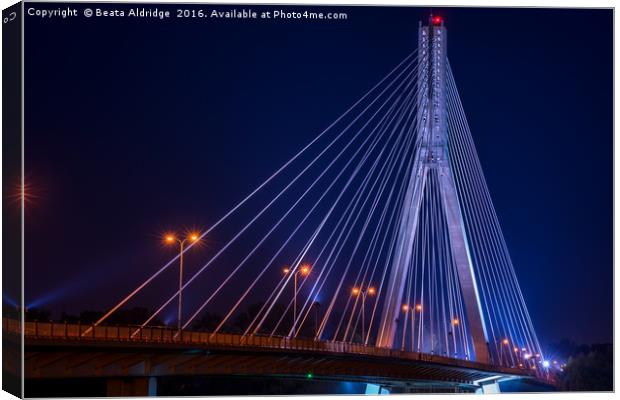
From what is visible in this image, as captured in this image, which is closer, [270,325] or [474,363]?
[474,363]

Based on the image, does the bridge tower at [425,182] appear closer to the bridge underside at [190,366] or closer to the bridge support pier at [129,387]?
the bridge underside at [190,366]

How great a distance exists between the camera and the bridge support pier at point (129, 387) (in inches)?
1043

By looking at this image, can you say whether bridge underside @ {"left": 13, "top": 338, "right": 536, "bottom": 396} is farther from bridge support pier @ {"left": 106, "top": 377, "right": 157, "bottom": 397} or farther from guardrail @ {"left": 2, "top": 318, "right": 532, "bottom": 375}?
guardrail @ {"left": 2, "top": 318, "right": 532, "bottom": 375}

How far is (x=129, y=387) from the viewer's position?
2692 cm

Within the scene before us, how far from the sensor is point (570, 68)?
1080 inches

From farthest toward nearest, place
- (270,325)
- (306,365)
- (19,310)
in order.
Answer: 1. (270,325)
2. (306,365)
3. (19,310)

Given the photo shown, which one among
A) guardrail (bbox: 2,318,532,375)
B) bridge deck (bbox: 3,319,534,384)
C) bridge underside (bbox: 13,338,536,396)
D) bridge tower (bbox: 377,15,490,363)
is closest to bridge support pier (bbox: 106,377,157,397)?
bridge underside (bbox: 13,338,536,396)

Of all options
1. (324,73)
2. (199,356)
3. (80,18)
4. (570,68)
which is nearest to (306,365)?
(199,356)

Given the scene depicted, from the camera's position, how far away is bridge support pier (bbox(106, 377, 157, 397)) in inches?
1043

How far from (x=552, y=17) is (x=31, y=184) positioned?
10849 millimetres

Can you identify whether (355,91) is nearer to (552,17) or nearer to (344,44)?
(344,44)

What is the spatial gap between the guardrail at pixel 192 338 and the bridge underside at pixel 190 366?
187mm

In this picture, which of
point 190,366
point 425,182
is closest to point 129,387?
point 190,366

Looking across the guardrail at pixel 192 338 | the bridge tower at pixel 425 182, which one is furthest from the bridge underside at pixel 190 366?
the bridge tower at pixel 425 182
